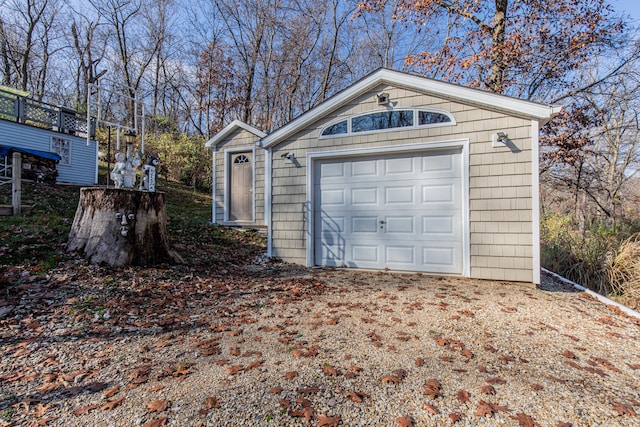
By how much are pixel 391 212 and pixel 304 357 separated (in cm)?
380

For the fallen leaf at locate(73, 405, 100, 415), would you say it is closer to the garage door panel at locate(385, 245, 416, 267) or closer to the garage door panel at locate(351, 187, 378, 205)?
the garage door panel at locate(385, 245, 416, 267)

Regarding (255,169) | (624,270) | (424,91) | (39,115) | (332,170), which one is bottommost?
(624,270)

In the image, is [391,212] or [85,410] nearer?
[85,410]

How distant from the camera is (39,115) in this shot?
11.7 meters

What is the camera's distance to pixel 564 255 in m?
6.32

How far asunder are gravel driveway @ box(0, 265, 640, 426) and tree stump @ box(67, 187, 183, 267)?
0.44 m

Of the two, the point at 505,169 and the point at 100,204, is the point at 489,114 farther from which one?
the point at 100,204

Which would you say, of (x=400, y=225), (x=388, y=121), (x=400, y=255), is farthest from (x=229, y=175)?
(x=400, y=255)

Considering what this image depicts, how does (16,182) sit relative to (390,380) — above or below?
above

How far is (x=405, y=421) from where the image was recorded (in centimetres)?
168

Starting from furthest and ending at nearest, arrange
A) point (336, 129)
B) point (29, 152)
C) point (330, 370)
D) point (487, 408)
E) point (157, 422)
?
point (29, 152) < point (336, 129) < point (330, 370) < point (487, 408) < point (157, 422)

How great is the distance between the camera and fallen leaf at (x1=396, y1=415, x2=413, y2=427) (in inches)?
65.5

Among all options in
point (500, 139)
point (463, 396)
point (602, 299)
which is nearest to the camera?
point (463, 396)

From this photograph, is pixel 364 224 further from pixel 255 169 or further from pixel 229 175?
pixel 229 175
